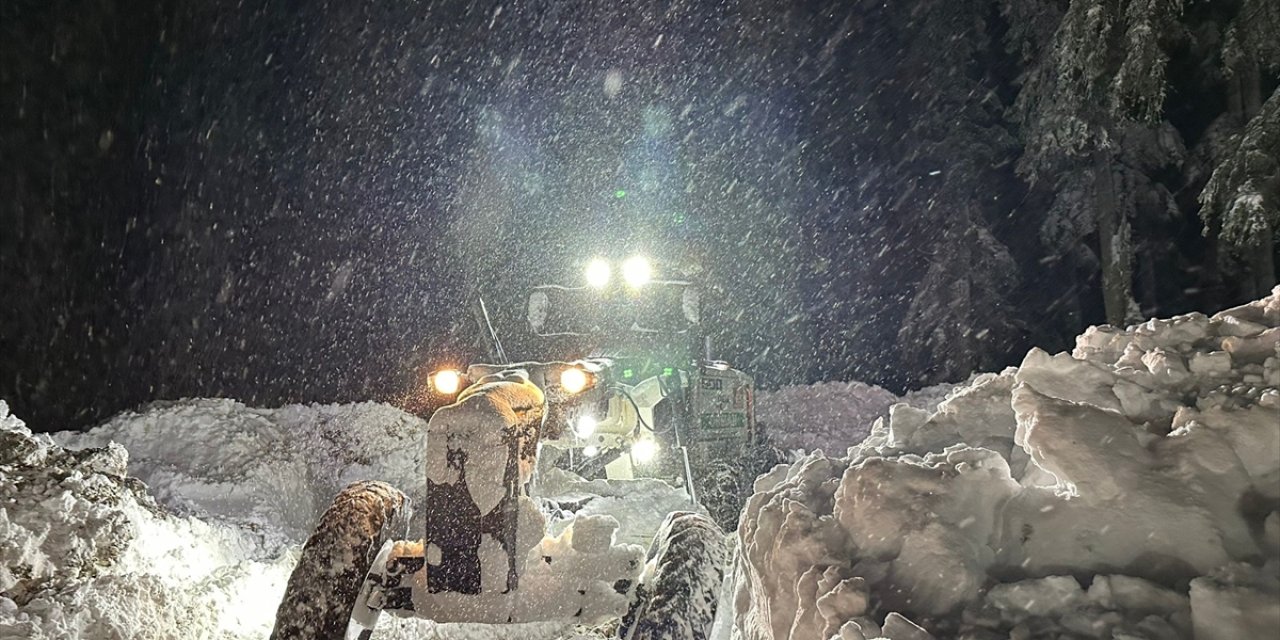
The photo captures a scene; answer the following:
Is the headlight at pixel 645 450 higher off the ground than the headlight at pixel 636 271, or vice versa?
the headlight at pixel 636 271

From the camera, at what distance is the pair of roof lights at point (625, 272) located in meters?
7.03

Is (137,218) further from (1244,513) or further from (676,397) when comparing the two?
(1244,513)

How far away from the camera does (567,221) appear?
18609mm

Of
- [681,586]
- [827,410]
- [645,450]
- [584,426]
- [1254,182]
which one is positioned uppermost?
[1254,182]

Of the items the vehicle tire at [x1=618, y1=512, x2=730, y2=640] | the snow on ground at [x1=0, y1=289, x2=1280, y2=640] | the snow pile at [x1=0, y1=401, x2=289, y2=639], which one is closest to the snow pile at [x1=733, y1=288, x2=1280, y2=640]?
the snow on ground at [x1=0, y1=289, x2=1280, y2=640]

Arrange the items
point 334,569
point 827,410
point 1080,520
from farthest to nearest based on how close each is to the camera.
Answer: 1. point 827,410
2. point 334,569
3. point 1080,520

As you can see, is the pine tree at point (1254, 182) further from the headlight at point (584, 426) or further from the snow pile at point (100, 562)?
the snow pile at point (100, 562)

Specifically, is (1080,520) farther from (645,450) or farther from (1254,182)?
(1254,182)

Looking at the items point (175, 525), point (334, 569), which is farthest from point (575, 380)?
point (175, 525)

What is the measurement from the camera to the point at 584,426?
4820 millimetres

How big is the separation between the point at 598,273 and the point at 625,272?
274 millimetres

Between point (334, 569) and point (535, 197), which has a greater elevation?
point (535, 197)

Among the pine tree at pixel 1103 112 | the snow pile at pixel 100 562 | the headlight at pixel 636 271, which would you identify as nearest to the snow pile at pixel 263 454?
the snow pile at pixel 100 562

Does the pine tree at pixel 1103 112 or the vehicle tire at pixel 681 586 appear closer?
the vehicle tire at pixel 681 586
